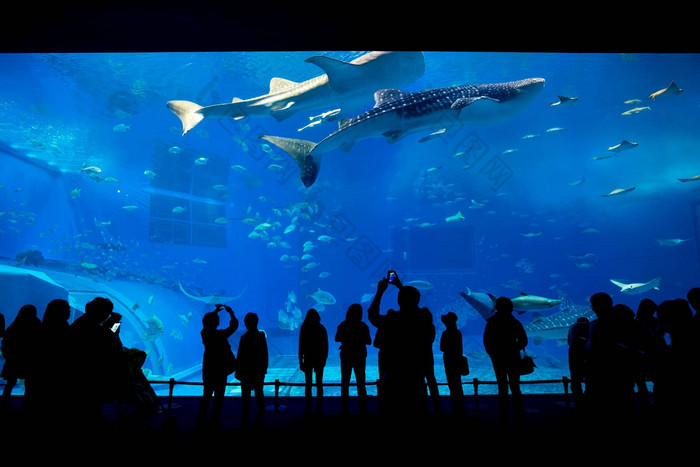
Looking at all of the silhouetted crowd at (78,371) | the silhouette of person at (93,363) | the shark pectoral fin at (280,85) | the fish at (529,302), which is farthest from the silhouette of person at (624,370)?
the shark pectoral fin at (280,85)

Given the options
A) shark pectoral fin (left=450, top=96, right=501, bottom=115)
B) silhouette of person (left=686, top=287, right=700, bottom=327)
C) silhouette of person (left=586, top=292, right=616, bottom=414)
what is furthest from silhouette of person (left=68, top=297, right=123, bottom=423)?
shark pectoral fin (left=450, top=96, right=501, bottom=115)

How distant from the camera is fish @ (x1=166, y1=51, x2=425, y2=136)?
19.8ft

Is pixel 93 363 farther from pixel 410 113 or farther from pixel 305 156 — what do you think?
pixel 410 113

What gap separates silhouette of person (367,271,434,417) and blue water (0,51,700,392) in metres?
12.4

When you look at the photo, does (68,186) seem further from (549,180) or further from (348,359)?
(549,180)

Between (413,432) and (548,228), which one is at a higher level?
(548,228)

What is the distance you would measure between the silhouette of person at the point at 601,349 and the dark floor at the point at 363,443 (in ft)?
0.77

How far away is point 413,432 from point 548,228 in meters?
36.8

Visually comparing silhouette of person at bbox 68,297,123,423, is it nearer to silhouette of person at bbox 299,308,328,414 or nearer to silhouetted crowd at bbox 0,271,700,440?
silhouetted crowd at bbox 0,271,700,440

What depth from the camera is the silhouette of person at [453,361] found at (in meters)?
3.30

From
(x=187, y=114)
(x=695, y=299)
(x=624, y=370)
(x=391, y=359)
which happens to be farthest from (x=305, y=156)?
(x=695, y=299)

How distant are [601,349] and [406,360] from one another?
6.12 ft

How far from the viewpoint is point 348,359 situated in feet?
11.4
